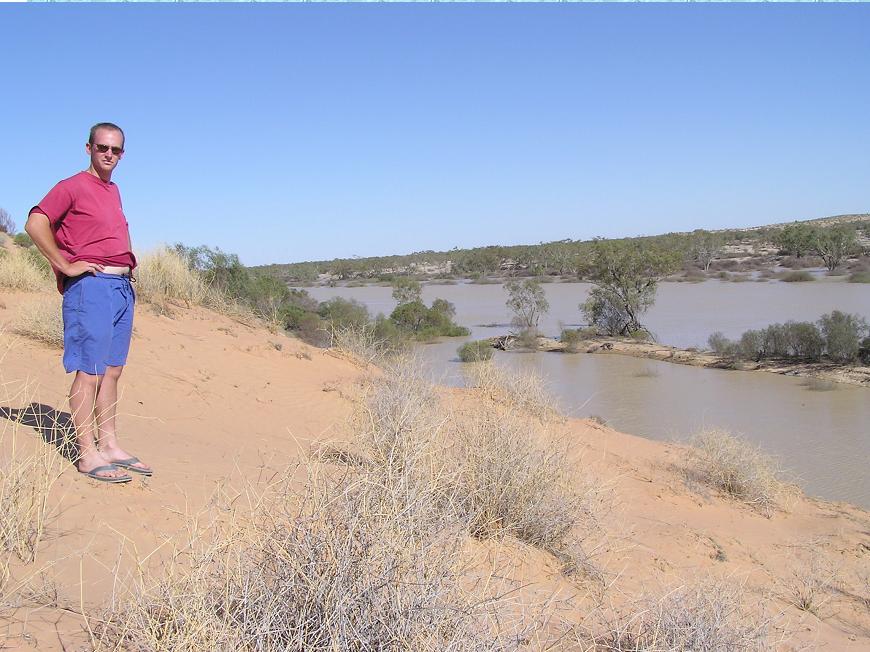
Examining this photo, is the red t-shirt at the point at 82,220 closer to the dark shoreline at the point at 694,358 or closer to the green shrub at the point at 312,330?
the green shrub at the point at 312,330

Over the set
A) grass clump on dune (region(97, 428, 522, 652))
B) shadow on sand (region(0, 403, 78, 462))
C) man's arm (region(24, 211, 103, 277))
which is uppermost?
man's arm (region(24, 211, 103, 277))

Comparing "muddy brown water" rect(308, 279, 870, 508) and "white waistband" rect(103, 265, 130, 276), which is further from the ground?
"white waistband" rect(103, 265, 130, 276)

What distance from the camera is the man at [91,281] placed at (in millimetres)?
3432

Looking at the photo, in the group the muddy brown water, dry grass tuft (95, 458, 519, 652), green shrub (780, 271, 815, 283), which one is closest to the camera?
dry grass tuft (95, 458, 519, 652)

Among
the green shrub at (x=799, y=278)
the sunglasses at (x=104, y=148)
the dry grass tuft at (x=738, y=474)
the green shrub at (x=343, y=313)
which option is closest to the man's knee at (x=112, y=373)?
the sunglasses at (x=104, y=148)

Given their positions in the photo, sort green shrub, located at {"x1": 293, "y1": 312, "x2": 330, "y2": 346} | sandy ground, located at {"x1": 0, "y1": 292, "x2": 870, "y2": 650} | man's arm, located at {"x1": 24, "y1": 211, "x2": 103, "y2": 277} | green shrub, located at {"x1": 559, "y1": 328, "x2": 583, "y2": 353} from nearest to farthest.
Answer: sandy ground, located at {"x1": 0, "y1": 292, "x2": 870, "y2": 650} < man's arm, located at {"x1": 24, "y1": 211, "x2": 103, "y2": 277} < green shrub, located at {"x1": 293, "y1": 312, "x2": 330, "y2": 346} < green shrub, located at {"x1": 559, "y1": 328, "x2": 583, "y2": 353}

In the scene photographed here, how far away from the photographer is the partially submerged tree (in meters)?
24.8

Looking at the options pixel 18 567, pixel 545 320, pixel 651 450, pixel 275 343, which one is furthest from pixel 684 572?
pixel 545 320

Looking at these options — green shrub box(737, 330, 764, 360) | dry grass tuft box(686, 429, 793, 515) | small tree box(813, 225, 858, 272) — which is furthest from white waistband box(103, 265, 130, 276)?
small tree box(813, 225, 858, 272)

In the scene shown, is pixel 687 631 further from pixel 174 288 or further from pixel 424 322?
pixel 424 322

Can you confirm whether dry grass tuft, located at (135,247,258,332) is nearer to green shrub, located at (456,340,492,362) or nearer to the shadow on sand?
the shadow on sand

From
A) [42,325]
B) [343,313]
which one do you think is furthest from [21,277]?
[343,313]

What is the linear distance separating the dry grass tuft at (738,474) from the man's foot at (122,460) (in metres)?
6.38

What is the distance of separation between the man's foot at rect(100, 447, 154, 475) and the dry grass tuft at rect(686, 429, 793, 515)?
20.9 feet
